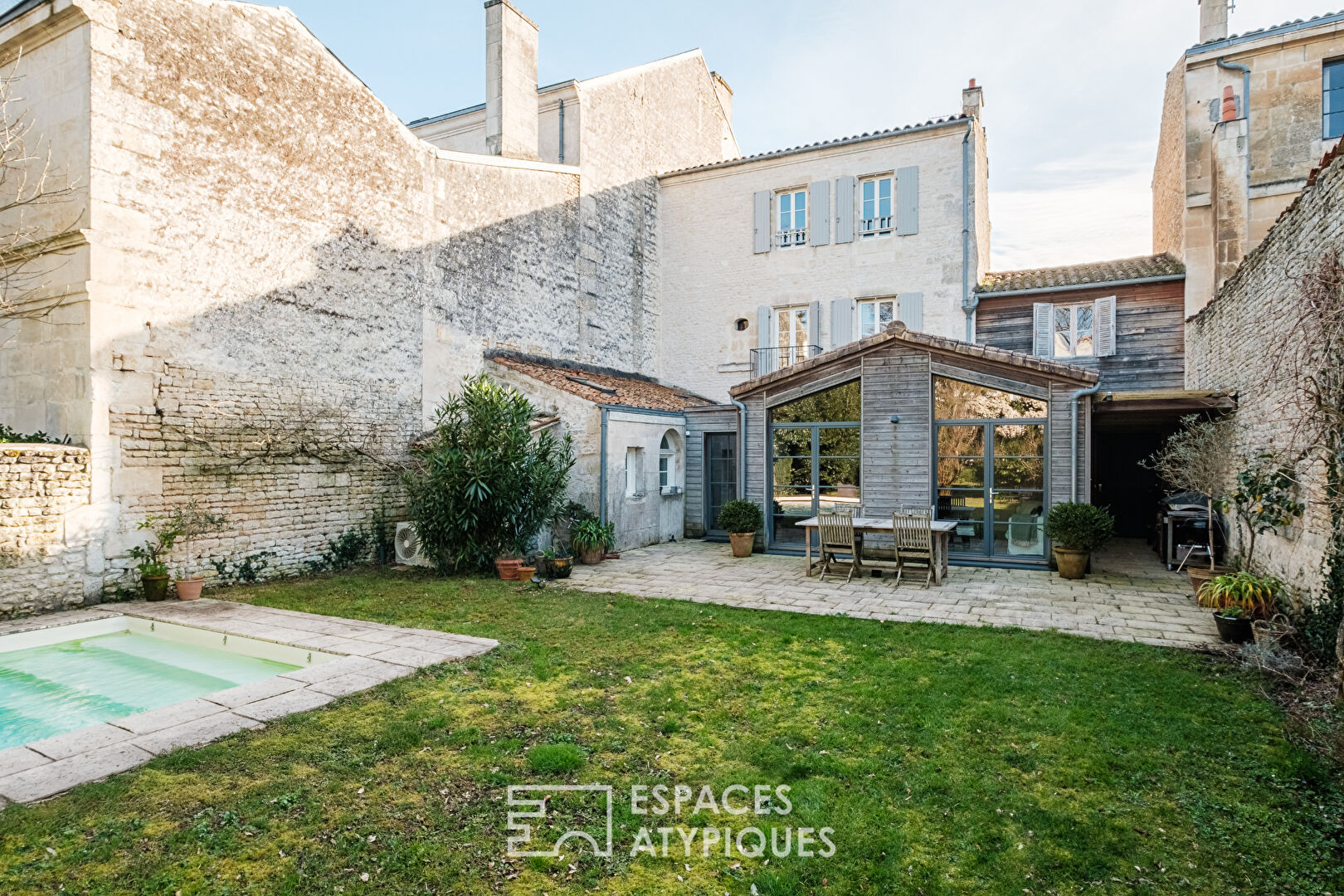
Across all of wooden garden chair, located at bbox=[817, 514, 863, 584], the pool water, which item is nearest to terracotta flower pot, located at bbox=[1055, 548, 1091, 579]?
wooden garden chair, located at bbox=[817, 514, 863, 584]

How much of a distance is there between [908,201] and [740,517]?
315 inches

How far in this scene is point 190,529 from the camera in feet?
28.2

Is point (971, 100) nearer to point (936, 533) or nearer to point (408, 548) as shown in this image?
point (936, 533)

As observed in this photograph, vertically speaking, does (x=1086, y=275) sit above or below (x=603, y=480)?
above

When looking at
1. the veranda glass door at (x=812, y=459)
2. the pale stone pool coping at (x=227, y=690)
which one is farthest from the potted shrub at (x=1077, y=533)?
the pale stone pool coping at (x=227, y=690)

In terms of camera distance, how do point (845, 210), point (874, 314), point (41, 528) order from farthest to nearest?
point (845, 210), point (874, 314), point (41, 528)

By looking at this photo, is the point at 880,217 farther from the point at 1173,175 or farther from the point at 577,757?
the point at 577,757

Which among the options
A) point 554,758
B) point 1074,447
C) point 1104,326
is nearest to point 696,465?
point 1074,447

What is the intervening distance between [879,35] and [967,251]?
6782 mm

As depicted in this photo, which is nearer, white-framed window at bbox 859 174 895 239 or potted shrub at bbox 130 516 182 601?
potted shrub at bbox 130 516 182 601

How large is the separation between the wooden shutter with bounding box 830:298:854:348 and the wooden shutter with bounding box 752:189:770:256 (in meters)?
→ 2.22

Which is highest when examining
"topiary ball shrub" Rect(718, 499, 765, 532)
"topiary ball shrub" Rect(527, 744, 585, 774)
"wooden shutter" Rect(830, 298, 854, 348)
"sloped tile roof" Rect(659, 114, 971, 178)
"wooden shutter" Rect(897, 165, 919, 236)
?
"sloped tile roof" Rect(659, 114, 971, 178)

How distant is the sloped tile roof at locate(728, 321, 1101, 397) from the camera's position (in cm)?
1006

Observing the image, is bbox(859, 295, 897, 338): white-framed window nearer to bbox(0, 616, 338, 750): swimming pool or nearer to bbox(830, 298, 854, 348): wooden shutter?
A: bbox(830, 298, 854, 348): wooden shutter
